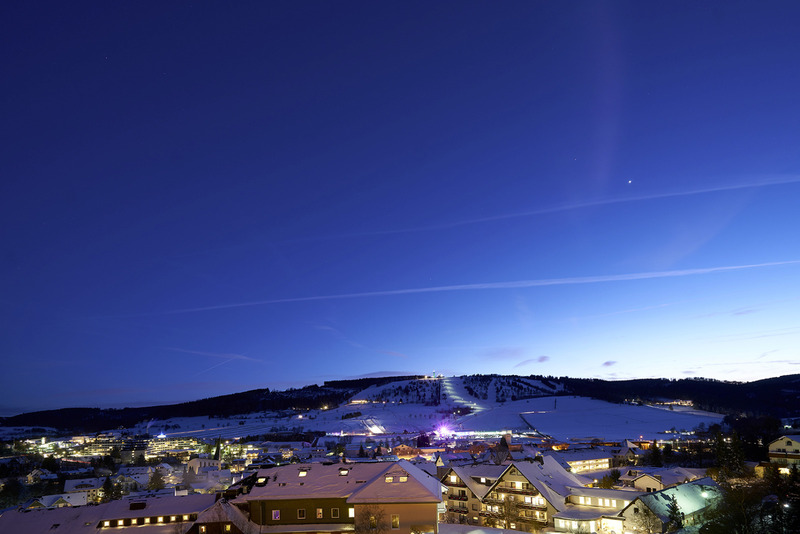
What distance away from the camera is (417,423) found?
190 m

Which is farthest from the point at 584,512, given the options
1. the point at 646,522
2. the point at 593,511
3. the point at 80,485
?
the point at 80,485

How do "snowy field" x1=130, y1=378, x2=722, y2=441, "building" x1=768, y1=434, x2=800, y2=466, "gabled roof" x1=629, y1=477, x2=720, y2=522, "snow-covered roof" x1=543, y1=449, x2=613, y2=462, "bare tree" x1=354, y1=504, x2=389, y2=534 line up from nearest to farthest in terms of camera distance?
"bare tree" x1=354, y1=504, x2=389, y2=534
"gabled roof" x1=629, y1=477, x2=720, y2=522
"building" x1=768, y1=434, x2=800, y2=466
"snow-covered roof" x1=543, y1=449, x2=613, y2=462
"snowy field" x1=130, y1=378, x2=722, y2=441

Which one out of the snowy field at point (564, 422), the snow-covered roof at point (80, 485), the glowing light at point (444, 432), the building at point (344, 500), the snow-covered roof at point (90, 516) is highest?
the building at point (344, 500)

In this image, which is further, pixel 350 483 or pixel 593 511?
pixel 593 511

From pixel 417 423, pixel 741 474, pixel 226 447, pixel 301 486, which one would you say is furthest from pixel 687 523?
pixel 417 423

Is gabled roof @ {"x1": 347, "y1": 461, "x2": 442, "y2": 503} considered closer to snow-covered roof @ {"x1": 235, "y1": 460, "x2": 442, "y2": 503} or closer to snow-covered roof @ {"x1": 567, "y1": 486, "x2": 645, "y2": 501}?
snow-covered roof @ {"x1": 235, "y1": 460, "x2": 442, "y2": 503}

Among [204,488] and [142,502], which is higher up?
[142,502]

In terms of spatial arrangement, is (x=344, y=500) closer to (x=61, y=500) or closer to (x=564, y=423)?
Result: (x=61, y=500)

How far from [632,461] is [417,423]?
387 feet

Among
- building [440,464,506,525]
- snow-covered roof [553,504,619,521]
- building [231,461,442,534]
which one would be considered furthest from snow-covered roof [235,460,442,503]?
building [440,464,506,525]

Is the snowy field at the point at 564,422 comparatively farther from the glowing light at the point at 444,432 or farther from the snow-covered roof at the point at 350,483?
the snow-covered roof at the point at 350,483

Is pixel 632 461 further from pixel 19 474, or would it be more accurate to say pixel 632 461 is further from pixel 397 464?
pixel 19 474

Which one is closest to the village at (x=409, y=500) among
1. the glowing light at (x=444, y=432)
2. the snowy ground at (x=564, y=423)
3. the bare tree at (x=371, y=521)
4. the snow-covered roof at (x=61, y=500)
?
the bare tree at (x=371, y=521)

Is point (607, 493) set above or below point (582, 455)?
above
